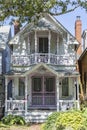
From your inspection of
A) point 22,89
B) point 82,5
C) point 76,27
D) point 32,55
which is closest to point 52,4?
point 82,5

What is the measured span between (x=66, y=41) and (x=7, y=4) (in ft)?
34.6

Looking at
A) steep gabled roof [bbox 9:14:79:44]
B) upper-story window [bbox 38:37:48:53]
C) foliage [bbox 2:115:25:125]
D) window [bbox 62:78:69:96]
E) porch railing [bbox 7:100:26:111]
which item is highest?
steep gabled roof [bbox 9:14:79:44]

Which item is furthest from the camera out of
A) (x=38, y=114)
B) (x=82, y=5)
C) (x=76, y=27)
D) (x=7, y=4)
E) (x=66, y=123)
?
(x=76, y=27)

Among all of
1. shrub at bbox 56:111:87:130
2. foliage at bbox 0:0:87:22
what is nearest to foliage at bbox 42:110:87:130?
shrub at bbox 56:111:87:130

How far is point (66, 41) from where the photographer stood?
31844 mm

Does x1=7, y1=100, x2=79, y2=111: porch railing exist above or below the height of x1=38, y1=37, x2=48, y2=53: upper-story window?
below

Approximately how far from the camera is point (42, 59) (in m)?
30.6

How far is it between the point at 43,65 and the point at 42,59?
0.88 m

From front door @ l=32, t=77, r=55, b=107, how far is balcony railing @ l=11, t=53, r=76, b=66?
73.8 inches

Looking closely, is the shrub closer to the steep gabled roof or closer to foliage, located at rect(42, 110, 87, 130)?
foliage, located at rect(42, 110, 87, 130)

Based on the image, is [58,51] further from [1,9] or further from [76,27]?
[1,9]

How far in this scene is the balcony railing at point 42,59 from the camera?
1203 inches

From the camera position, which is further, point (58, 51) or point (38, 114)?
point (58, 51)

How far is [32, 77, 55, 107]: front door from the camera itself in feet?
101
